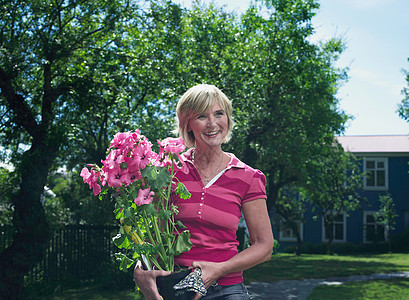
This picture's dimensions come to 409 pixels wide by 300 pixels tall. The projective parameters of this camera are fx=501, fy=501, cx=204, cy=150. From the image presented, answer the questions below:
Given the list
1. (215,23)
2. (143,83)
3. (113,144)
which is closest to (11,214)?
(143,83)

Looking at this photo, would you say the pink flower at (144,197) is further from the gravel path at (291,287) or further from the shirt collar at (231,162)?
the gravel path at (291,287)

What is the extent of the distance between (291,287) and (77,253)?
19.0 ft

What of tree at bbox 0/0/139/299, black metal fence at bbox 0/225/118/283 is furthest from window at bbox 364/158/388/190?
tree at bbox 0/0/139/299

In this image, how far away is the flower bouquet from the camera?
219 cm

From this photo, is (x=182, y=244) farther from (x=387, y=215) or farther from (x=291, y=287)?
(x=387, y=215)

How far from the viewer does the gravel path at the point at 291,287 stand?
11.4m

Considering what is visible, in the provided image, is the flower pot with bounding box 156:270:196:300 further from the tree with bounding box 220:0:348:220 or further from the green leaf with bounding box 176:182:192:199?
the tree with bounding box 220:0:348:220

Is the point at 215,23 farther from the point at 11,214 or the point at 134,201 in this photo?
the point at 134,201

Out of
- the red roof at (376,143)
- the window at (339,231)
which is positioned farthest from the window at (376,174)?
the window at (339,231)

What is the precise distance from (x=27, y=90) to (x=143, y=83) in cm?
263

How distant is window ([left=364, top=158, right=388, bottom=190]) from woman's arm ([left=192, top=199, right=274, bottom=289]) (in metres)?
Result: 32.2

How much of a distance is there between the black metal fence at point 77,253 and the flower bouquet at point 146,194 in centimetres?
1106

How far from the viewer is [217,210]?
2.35 meters

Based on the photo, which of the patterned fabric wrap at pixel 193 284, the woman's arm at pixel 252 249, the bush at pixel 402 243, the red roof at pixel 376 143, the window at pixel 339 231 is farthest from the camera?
the red roof at pixel 376 143
